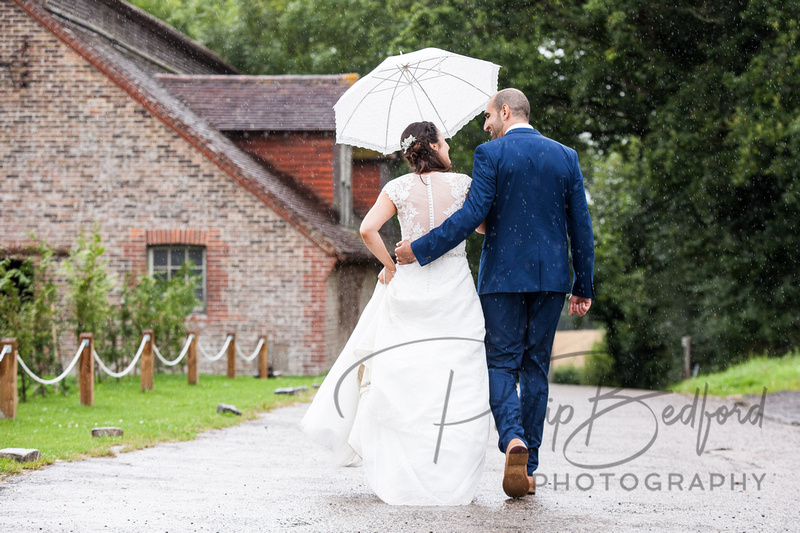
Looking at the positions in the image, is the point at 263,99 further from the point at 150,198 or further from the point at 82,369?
the point at 82,369

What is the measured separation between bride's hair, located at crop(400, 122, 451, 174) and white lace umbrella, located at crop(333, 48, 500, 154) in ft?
2.62

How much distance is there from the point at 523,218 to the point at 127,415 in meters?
6.35

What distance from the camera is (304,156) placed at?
21.2m

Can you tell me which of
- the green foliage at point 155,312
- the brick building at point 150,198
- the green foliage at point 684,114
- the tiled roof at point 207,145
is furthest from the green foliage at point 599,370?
the green foliage at point 155,312

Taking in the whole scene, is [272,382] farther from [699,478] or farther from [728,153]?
[699,478]

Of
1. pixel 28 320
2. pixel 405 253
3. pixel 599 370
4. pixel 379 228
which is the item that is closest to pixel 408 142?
pixel 379 228

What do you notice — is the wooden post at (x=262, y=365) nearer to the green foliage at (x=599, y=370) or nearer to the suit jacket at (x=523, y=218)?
the suit jacket at (x=523, y=218)

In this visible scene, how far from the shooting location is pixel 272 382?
16.4 m

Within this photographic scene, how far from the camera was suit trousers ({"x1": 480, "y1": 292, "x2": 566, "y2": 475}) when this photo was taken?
5.41 meters

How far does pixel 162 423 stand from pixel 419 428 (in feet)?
15.9

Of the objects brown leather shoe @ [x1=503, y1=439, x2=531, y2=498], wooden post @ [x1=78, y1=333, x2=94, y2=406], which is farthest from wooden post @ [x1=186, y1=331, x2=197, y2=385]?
brown leather shoe @ [x1=503, y1=439, x2=531, y2=498]

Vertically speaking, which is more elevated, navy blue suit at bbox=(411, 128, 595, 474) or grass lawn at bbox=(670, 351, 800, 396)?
navy blue suit at bbox=(411, 128, 595, 474)

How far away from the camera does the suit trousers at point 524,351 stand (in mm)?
5410

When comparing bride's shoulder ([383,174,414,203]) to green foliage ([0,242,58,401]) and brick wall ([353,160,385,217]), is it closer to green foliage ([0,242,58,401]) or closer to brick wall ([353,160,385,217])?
green foliage ([0,242,58,401])
